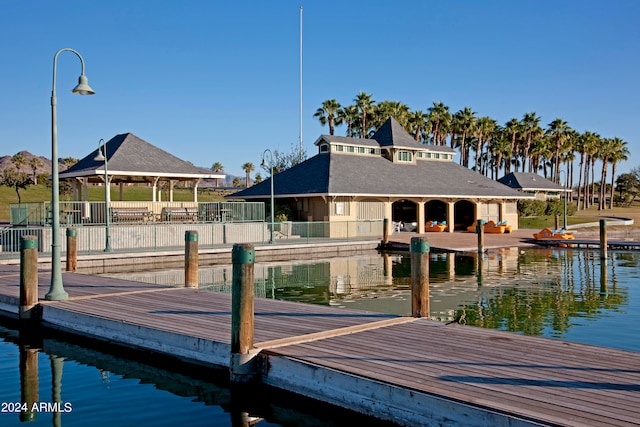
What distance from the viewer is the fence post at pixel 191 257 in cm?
1532

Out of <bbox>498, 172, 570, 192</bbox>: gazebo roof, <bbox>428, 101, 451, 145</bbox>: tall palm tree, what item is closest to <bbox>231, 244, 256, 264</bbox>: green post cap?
<bbox>498, 172, 570, 192</bbox>: gazebo roof

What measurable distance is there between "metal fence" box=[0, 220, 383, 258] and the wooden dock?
547 inches

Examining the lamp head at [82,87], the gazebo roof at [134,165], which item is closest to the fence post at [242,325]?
the lamp head at [82,87]

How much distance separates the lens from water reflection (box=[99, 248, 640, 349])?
52.2 feet

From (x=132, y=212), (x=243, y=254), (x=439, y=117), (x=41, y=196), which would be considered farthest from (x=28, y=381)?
(x=41, y=196)

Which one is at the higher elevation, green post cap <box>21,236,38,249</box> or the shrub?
the shrub

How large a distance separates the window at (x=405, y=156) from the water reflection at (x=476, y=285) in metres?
18.0

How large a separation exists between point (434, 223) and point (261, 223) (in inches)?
677

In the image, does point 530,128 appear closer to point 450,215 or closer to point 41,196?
point 450,215

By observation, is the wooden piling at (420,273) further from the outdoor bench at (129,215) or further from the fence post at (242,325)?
the outdoor bench at (129,215)

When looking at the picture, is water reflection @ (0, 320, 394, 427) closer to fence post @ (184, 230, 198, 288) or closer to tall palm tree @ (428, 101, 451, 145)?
fence post @ (184, 230, 198, 288)

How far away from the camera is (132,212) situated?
3111cm

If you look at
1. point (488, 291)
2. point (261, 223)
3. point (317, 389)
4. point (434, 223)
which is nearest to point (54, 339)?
point (317, 389)

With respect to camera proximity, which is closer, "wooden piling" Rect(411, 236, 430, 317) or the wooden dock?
the wooden dock
